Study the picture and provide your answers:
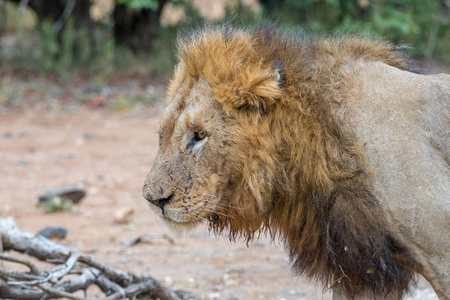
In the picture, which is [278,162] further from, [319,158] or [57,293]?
[57,293]

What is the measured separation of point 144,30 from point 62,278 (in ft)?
26.7

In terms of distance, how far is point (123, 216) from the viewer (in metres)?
4.68

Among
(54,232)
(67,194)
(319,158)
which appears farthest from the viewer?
(67,194)

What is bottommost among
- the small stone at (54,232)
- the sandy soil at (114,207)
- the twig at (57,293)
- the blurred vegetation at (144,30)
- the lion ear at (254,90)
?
the twig at (57,293)

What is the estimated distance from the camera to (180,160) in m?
2.38

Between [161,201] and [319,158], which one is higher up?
[319,158]

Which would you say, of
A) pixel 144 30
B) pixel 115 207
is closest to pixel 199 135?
pixel 115 207

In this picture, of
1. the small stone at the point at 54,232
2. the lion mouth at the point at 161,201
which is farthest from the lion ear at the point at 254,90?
the small stone at the point at 54,232

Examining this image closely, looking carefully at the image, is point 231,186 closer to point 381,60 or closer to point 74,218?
point 381,60

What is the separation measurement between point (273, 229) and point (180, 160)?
46 cm

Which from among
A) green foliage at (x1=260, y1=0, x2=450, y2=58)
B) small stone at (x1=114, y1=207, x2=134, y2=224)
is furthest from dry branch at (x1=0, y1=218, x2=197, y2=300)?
green foliage at (x1=260, y1=0, x2=450, y2=58)

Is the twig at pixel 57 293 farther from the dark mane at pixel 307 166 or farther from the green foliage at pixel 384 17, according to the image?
the green foliage at pixel 384 17

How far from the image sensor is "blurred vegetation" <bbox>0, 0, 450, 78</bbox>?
9.74 meters

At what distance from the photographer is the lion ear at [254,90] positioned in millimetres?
2307
